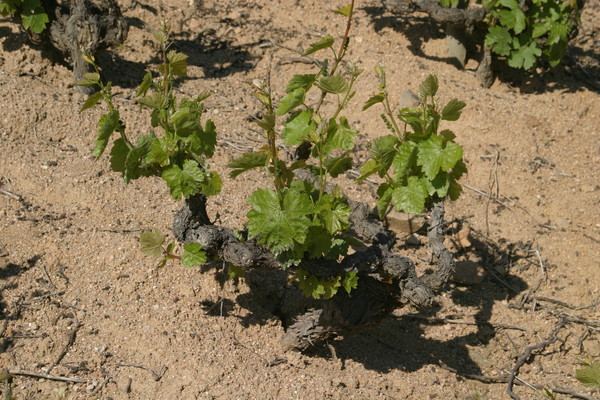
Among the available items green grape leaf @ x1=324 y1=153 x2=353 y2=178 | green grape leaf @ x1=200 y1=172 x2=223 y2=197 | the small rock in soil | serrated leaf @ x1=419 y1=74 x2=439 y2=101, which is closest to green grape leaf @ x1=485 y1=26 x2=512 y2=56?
the small rock in soil

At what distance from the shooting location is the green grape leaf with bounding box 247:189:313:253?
3.02 m

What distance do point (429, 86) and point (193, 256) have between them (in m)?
1.35

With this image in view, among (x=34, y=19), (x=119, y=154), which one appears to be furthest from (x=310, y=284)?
(x=34, y=19)

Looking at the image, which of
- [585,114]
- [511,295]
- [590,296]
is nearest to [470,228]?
[511,295]

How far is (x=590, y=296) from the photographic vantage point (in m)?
4.75

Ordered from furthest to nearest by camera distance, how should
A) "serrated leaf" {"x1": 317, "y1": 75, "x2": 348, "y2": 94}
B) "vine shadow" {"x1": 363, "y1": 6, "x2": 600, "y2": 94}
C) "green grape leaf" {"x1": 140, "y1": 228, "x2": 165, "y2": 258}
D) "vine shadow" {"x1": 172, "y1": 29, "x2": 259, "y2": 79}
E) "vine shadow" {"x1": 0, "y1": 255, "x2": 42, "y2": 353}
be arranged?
1. "vine shadow" {"x1": 363, "y1": 6, "x2": 600, "y2": 94}
2. "vine shadow" {"x1": 172, "y1": 29, "x2": 259, "y2": 79}
3. "vine shadow" {"x1": 0, "y1": 255, "x2": 42, "y2": 353}
4. "green grape leaf" {"x1": 140, "y1": 228, "x2": 165, "y2": 258}
5. "serrated leaf" {"x1": 317, "y1": 75, "x2": 348, "y2": 94}

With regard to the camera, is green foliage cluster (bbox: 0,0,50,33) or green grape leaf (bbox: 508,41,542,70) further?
green grape leaf (bbox: 508,41,542,70)

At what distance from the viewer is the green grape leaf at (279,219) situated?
3.02 meters

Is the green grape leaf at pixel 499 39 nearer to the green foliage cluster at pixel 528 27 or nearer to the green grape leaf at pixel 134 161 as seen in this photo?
the green foliage cluster at pixel 528 27

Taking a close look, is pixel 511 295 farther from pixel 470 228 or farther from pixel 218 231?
pixel 218 231

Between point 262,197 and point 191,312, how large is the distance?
120cm

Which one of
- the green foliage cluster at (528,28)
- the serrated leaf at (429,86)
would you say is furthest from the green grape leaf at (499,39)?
the serrated leaf at (429,86)

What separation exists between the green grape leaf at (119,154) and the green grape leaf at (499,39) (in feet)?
12.7

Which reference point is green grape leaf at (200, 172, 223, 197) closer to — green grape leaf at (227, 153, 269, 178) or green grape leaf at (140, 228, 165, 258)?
green grape leaf at (227, 153, 269, 178)
